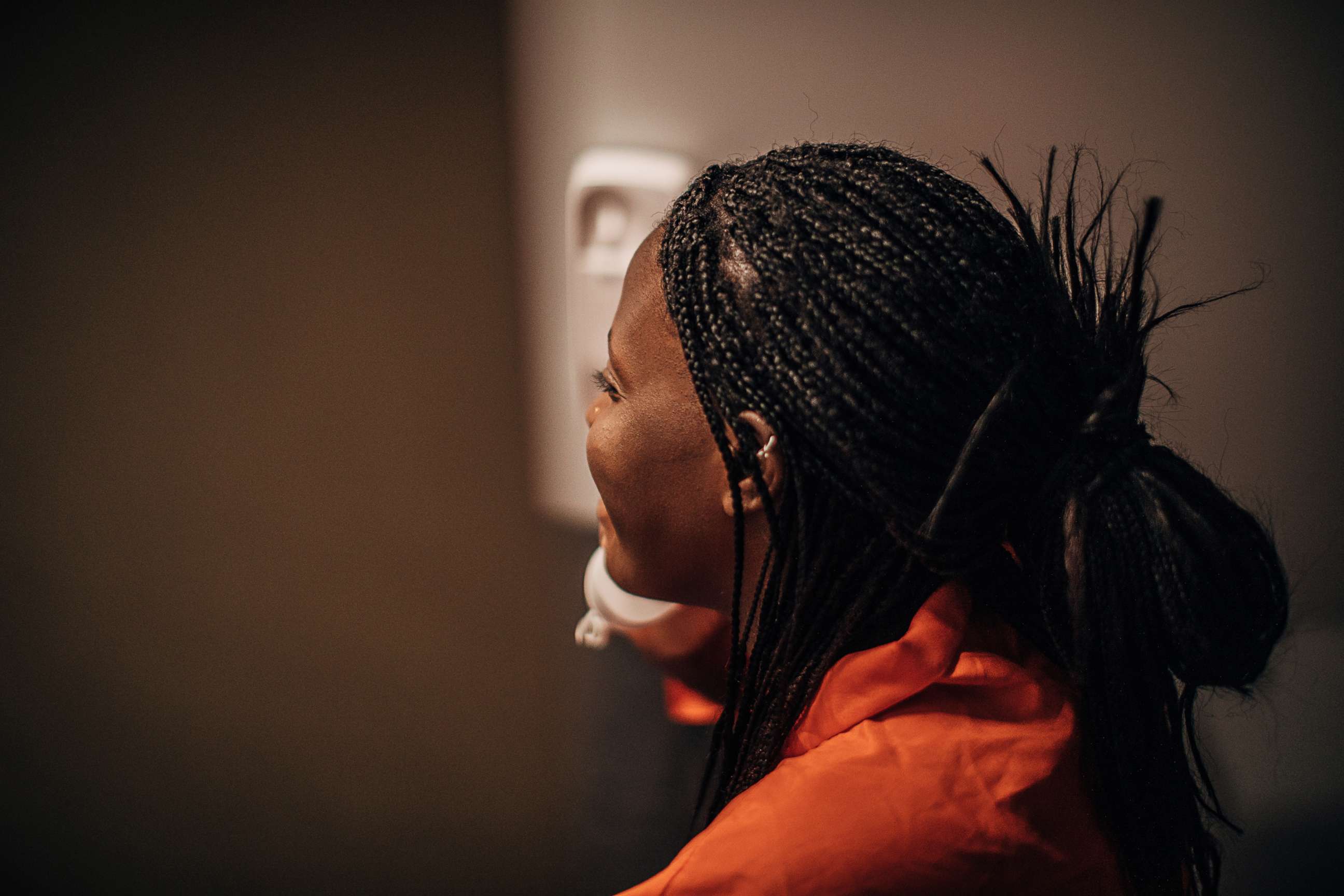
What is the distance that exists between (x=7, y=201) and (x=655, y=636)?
84cm

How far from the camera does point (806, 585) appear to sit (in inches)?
24.4

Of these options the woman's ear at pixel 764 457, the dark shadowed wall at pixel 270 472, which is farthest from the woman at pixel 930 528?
the dark shadowed wall at pixel 270 472

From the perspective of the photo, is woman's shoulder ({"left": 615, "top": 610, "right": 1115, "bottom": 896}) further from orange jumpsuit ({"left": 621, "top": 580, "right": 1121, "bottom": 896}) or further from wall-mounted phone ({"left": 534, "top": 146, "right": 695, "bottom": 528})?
wall-mounted phone ({"left": 534, "top": 146, "right": 695, "bottom": 528})

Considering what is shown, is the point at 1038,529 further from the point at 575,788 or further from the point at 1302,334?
the point at 575,788

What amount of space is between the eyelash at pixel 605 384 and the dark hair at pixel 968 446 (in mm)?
95

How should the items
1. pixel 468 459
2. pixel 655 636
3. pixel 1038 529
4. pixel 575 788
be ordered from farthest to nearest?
pixel 575 788, pixel 468 459, pixel 655 636, pixel 1038 529

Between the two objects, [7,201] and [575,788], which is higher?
[7,201]

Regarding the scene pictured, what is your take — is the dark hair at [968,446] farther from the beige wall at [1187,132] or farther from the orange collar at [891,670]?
the beige wall at [1187,132]

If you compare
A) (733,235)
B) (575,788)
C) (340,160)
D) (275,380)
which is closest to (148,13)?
(340,160)

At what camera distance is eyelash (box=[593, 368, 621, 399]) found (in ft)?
2.25

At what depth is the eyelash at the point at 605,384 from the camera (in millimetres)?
687

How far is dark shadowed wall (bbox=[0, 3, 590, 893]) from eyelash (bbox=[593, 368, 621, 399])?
448 millimetres

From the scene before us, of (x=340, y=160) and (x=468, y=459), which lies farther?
(x=468, y=459)

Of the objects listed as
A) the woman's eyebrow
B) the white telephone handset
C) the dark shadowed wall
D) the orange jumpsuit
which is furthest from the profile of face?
the dark shadowed wall
